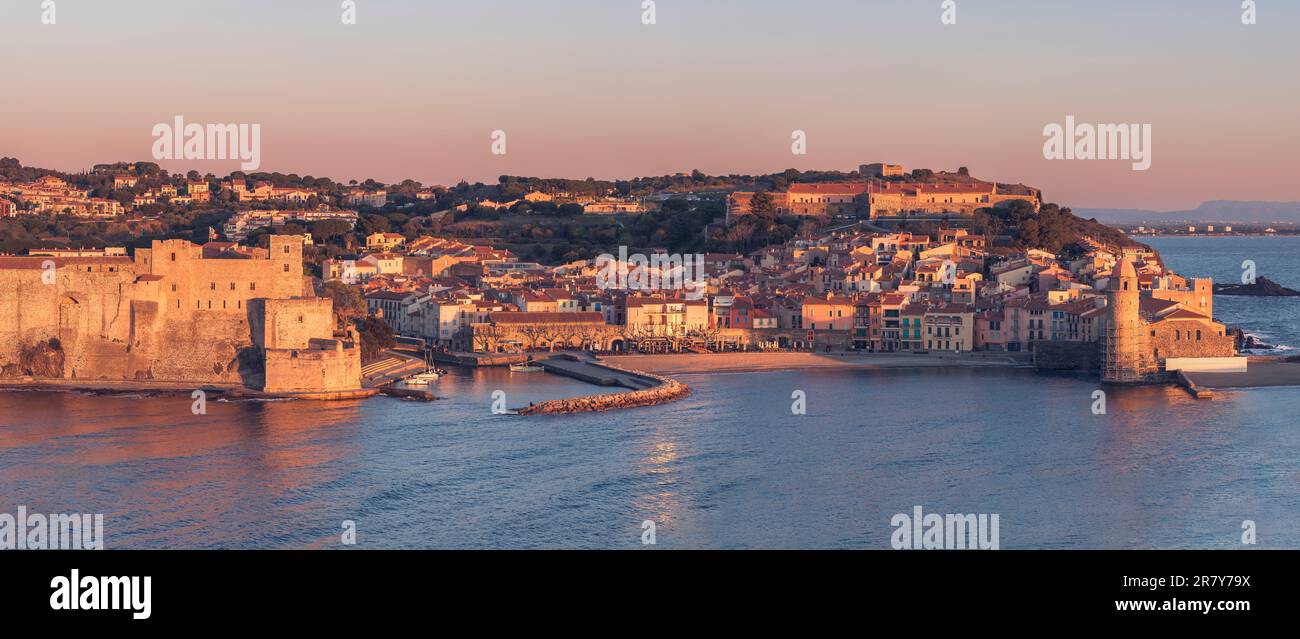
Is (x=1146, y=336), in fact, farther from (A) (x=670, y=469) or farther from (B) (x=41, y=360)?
(B) (x=41, y=360)

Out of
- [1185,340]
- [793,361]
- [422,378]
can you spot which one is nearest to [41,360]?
A: [422,378]

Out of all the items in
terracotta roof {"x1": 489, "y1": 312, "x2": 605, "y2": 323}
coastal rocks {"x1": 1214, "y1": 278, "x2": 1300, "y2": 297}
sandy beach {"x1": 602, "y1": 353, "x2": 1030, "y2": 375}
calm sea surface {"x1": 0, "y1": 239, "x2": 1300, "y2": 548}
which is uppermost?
coastal rocks {"x1": 1214, "y1": 278, "x2": 1300, "y2": 297}

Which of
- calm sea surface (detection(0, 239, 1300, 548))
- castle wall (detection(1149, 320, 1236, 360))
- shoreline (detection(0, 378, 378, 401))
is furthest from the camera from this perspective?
castle wall (detection(1149, 320, 1236, 360))

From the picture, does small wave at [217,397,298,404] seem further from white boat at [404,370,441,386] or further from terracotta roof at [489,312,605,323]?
terracotta roof at [489,312,605,323]

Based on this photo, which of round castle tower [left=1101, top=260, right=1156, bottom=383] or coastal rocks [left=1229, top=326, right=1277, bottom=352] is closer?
round castle tower [left=1101, top=260, right=1156, bottom=383]

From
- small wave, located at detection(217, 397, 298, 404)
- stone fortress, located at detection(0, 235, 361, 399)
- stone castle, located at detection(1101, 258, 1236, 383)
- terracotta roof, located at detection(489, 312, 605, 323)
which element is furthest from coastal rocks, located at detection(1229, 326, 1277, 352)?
small wave, located at detection(217, 397, 298, 404)

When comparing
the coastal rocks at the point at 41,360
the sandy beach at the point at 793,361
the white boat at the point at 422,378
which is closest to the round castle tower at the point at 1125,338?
the sandy beach at the point at 793,361

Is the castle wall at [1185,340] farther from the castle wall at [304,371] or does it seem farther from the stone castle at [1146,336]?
the castle wall at [304,371]
